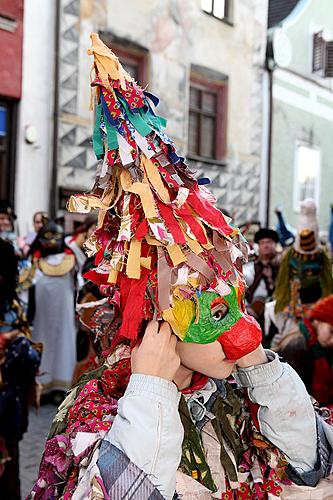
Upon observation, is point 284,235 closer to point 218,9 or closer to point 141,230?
point 218,9

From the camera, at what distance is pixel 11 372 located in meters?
3.15

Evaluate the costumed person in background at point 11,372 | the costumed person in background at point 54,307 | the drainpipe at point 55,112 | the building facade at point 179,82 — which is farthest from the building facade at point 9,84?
the costumed person in background at point 11,372

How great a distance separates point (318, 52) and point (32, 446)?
12188 mm

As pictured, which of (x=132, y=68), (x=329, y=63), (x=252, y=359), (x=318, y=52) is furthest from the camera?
(x=329, y=63)

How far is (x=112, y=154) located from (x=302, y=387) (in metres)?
0.77

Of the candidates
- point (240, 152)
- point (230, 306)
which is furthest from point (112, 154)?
point (240, 152)

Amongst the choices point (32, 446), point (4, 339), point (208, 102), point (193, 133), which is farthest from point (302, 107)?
point (4, 339)

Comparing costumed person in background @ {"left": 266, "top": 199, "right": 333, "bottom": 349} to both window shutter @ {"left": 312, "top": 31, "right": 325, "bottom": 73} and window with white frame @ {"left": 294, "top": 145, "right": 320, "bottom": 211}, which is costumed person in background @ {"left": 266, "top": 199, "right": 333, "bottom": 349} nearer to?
window with white frame @ {"left": 294, "top": 145, "right": 320, "bottom": 211}

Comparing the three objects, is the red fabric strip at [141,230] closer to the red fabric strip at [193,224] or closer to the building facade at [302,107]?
the red fabric strip at [193,224]

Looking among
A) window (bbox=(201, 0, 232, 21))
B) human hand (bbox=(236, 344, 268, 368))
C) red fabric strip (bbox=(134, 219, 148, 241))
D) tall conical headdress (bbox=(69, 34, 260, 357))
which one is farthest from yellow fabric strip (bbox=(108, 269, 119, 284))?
window (bbox=(201, 0, 232, 21))

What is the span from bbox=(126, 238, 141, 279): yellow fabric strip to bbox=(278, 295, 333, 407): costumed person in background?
2177 mm

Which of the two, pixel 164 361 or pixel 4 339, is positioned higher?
pixel 164 361

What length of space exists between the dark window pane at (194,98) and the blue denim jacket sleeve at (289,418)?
10152 millimetres

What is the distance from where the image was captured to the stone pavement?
160 inches
